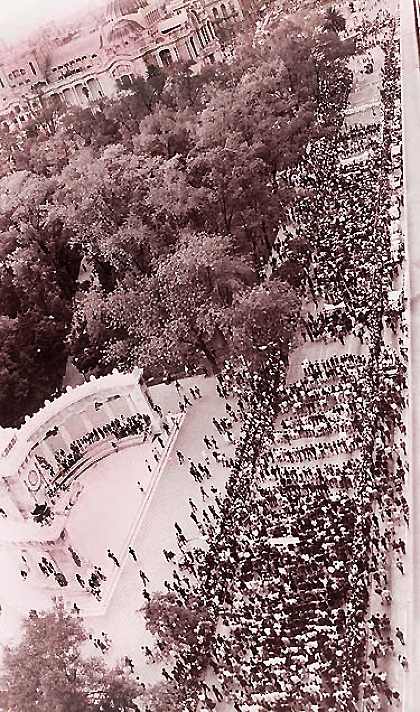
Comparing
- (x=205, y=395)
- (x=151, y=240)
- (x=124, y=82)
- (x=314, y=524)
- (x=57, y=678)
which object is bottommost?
(x=205, y=395)

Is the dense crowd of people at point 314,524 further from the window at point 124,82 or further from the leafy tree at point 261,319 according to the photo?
the window at point 124,82

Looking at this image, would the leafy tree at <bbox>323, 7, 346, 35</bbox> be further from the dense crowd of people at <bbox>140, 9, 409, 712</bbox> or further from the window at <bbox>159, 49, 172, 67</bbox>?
the dense crowd of people at <bbox>140, 9, 409, 712</bbox>

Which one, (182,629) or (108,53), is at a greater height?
(108,53)

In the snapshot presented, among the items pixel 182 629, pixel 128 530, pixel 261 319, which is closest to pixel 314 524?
pixel 182 629

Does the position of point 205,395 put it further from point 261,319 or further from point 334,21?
point 334,21

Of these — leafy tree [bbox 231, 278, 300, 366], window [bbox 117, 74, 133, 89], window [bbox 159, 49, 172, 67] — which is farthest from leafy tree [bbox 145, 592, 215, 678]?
window [bbox 159, 49, 172, 67]

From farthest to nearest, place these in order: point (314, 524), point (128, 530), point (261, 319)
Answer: point (261, 319), point (128, 530), point (314, 524)

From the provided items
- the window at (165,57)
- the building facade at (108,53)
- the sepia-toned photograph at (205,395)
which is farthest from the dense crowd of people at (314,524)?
the window at (165,57)
